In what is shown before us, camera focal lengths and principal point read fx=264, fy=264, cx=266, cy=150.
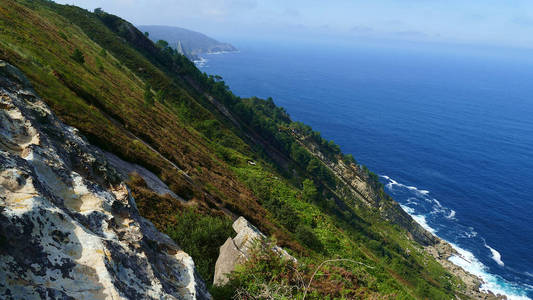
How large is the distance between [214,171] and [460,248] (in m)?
96.4

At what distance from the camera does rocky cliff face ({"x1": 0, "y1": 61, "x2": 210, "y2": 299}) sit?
550cm

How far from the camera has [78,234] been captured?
676 cm

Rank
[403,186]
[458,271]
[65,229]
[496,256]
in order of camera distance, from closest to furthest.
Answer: [65,229]
[458,271]
[496,256]
[403,186]

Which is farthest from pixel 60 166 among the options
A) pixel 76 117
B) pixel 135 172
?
pixel 76 117

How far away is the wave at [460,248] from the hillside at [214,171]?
5.41m

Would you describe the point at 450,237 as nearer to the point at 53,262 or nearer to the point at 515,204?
the point at 515,204

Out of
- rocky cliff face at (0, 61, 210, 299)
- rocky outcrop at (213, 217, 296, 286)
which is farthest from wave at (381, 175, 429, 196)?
rocky cliff face at (0, 61, 210, 299)

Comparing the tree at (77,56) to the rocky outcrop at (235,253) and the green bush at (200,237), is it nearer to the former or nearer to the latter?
the green bush at (200,237)

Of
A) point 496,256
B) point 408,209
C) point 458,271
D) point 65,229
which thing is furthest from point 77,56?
point 496,256

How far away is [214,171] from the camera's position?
128 feet

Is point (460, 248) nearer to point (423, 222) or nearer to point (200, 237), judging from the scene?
point (423, 222)

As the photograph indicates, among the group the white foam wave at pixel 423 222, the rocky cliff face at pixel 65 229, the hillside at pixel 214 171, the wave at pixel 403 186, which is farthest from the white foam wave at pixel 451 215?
the rocky cliff face at pixel 65 229

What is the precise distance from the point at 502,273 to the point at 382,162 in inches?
2671

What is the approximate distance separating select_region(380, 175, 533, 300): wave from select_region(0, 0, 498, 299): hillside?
17.8ft
